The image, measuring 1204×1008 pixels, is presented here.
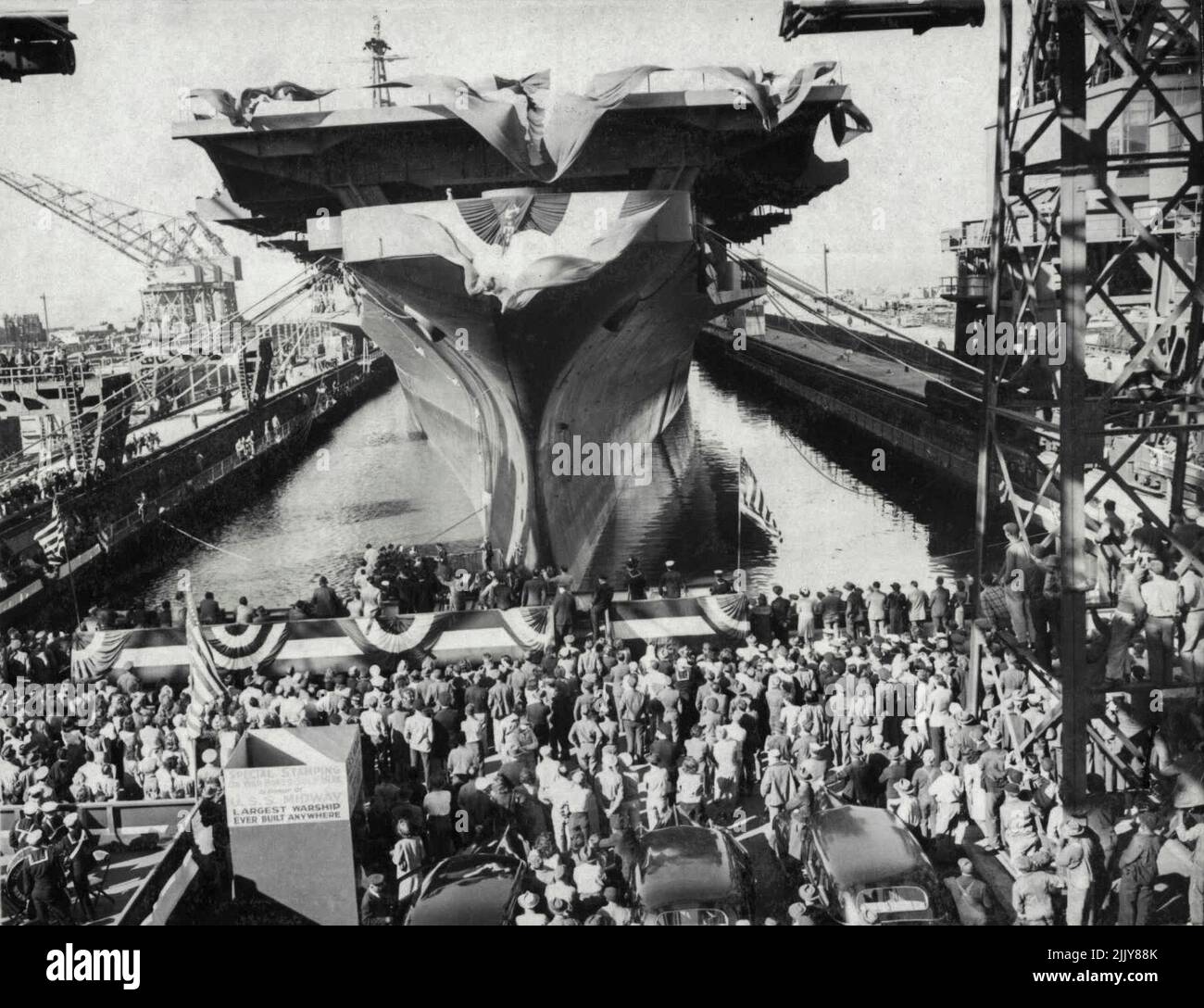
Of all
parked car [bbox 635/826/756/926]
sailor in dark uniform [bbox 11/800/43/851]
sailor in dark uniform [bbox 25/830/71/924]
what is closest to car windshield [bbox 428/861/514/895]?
parked car [bbox 635/826/756/926]

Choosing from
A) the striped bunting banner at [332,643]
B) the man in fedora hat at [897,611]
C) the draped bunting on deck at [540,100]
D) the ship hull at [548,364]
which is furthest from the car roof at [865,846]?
the draped bunting on deck at [540,100]

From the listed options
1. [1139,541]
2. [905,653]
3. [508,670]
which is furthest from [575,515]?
[1139,541]

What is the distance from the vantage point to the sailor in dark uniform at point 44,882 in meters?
6.02

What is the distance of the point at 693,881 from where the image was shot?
5.54 meters

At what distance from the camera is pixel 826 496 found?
57.6 feet

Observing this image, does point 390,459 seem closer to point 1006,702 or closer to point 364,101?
point 364,101

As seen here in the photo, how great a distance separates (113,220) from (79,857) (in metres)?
7.93

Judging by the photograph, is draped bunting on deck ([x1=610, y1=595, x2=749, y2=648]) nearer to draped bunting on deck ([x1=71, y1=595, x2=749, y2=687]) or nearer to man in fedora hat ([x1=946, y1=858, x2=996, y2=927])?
draped bunting on deck ([x1=71, y1=595, x2=749, y2=687])

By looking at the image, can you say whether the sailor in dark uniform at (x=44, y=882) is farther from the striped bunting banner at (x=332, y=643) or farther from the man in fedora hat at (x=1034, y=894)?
the man in fedora hat at (x=1034, y=894)

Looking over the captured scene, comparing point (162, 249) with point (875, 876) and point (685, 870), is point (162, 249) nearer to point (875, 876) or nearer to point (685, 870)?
point (685, 870)

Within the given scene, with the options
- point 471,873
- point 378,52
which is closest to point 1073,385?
point 471,873

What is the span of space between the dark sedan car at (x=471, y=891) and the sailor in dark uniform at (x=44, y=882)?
2.20m

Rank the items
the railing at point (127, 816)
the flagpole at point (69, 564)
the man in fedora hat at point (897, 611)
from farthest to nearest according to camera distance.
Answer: the flagpole at point (69, 564), the man in fedora hat at point (897, 611), the railing at point (127, 816)

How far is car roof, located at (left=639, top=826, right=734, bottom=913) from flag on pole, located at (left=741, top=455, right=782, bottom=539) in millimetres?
9293
